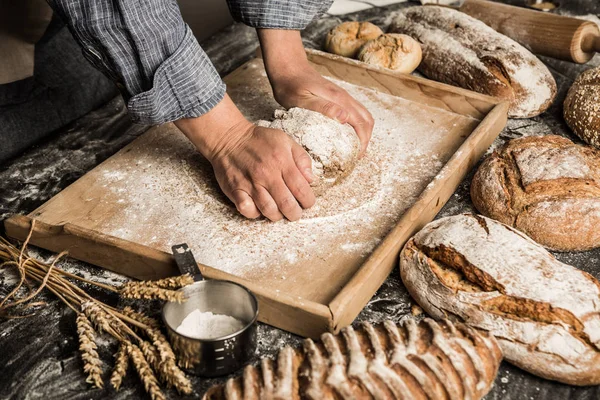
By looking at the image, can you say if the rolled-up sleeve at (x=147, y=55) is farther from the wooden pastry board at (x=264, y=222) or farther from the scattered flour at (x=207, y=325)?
the scattered flour at (x=207, y=325)

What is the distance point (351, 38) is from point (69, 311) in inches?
57.0

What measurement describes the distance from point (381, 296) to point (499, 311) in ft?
0.92

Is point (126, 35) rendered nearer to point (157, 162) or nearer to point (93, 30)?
point (93, 30)

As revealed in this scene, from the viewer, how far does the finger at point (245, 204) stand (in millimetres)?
1520

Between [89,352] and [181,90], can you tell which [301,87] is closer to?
[181,90]

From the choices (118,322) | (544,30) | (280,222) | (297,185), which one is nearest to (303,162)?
(297,185)

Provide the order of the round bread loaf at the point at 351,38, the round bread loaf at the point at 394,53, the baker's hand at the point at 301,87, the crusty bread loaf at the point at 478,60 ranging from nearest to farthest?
the baker's hand at the point at 301,87
the crusty bread loaf at the point at 478,60
the round bread loaf at the point at 394,53
the round bread loaf at the point at 351,38

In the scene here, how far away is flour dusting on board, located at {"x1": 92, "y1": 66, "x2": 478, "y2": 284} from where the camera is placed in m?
1.48

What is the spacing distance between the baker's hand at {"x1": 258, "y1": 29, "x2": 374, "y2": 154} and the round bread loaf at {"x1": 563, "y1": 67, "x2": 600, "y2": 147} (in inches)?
25.6

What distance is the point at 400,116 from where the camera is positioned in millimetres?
1966

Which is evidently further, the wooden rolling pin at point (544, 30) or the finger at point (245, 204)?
the wooden rolling pin at point (544, 30)

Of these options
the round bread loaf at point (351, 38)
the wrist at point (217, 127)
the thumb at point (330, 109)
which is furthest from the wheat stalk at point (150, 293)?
the round bread loaf at point (351, 38)

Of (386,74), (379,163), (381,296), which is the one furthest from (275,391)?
(386,74)

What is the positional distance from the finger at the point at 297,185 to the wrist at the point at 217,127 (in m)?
0.17
